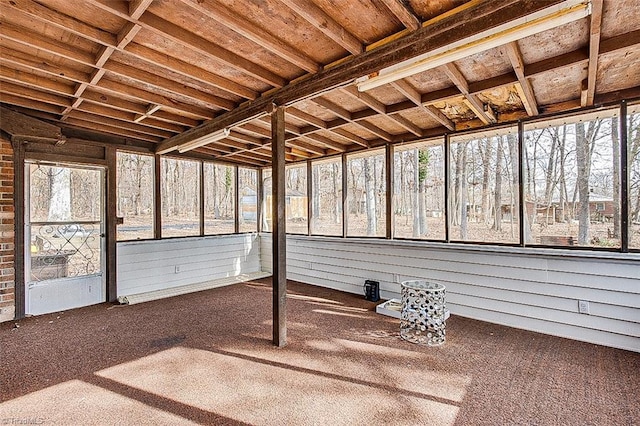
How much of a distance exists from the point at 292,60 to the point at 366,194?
3.57 m

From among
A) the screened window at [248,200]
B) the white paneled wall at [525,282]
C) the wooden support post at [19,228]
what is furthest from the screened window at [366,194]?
the wooden support post at [19,228]

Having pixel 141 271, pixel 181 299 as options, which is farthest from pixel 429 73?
pixel 141 271

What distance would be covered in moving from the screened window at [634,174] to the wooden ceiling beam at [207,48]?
12.5ft

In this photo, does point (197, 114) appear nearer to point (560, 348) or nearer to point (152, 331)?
point (152, 331)

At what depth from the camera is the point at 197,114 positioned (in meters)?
3.99

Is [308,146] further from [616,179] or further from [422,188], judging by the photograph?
[616,179]

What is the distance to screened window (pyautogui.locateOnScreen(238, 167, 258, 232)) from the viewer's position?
7191 mm

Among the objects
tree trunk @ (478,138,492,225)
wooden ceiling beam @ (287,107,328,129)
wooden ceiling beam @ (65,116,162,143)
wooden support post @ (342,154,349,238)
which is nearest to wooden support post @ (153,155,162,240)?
wooden ceiling beam @ (65,116,162,143)

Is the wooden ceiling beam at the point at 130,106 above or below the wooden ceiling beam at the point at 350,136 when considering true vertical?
above

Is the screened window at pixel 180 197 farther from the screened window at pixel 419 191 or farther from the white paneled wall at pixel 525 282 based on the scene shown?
the screened window at pixel 419 191

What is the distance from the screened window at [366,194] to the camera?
5641 mm

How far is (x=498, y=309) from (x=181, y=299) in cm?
476

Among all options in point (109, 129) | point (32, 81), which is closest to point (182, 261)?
point (109, 129)

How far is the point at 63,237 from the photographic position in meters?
4.66
